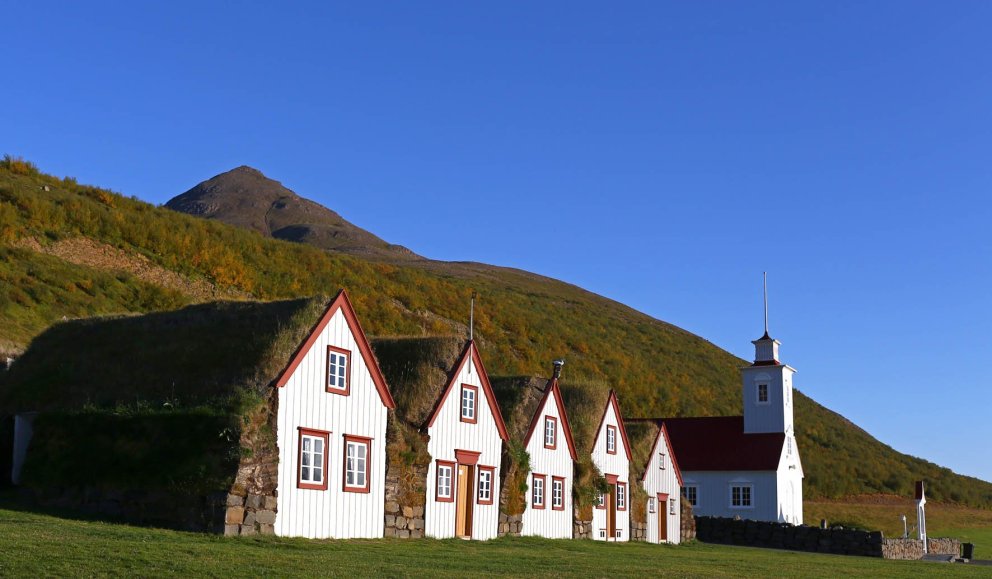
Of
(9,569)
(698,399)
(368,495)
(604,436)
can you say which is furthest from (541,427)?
(698,399)

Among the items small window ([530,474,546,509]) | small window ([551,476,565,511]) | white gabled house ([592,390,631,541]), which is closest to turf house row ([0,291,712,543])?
small window ([530,474,546,509])

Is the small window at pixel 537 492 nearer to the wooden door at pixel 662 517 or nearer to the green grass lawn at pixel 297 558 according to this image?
the green grass lawn at pixel 297 558

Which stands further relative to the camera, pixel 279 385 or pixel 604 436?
pixel 604 436

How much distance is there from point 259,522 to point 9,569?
364 inches

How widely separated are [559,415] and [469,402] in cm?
644

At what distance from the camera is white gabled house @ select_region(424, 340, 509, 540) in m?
30.8

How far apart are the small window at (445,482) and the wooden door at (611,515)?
11.7 meters

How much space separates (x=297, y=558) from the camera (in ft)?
64.8

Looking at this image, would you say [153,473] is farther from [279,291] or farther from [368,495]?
[279,291]

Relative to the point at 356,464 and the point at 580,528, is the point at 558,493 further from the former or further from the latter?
the point at 356,464

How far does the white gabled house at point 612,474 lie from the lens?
1606 inches

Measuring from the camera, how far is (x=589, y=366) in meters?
83.6

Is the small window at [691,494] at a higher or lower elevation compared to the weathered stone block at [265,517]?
lower

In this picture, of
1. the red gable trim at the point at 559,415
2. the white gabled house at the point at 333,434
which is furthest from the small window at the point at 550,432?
the white gabled house at the point at 333,434
